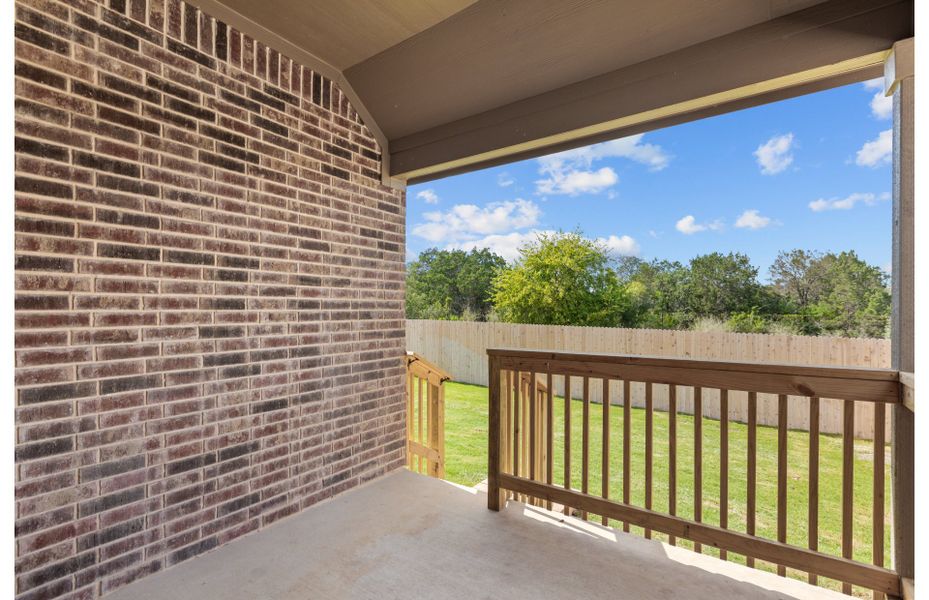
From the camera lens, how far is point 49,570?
173cm

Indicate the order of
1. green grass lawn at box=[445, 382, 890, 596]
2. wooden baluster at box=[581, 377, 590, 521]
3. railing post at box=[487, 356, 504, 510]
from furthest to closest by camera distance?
green grass lawn at box=[445, 382, 890, 596] < railing post at box=[487, 356, 504, 510] < wooden baluster at box=[581, 377, 590, 521]

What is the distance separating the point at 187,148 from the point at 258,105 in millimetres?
570

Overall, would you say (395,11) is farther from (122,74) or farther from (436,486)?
(436,486)

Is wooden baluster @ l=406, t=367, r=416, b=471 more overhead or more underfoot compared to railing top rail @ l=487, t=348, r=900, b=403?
more underfoot

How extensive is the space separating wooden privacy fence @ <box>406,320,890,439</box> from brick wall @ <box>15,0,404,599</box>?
2759 mm

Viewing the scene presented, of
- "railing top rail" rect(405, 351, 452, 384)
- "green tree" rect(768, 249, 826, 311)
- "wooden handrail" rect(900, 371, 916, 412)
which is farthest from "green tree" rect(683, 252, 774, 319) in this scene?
"wooden handrail" rect(900, 371, 916, 412)

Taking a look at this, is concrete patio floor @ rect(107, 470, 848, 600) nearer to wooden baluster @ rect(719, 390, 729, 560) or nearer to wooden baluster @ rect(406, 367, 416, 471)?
wooden baluster @ rect(719, 390, 729, 560)

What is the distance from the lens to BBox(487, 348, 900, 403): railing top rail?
182 cm

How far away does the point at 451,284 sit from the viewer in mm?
13094

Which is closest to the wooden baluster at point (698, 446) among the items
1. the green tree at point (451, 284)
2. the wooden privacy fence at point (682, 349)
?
the wooden privacy fence at point (682, 349)

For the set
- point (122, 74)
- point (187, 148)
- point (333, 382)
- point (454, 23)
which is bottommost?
point (333, 382)

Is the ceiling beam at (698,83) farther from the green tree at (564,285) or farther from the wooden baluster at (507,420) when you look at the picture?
the green tree at (564,285)

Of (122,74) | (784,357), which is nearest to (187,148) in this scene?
(122,74)

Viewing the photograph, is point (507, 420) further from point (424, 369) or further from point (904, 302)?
point (904, 302)
